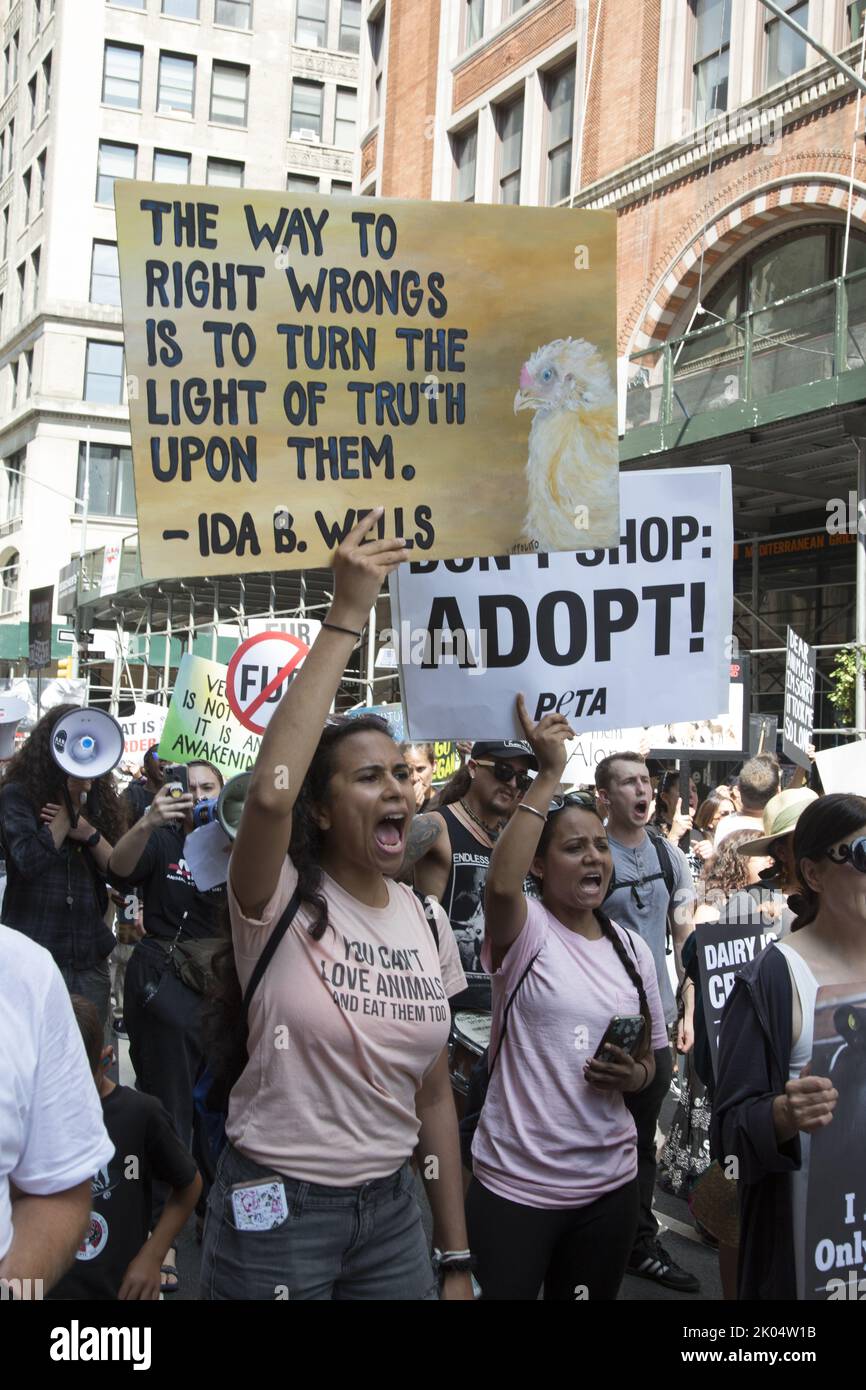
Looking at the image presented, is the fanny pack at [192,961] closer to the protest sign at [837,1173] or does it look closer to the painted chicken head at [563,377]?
the painted chicken head at [563,377]

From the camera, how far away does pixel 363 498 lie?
326 cm

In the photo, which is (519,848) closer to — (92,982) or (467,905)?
(467,905)

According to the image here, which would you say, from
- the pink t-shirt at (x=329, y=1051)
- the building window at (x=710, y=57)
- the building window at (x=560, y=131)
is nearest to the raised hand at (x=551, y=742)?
the pink t-shirt at (x=329, y=1051)

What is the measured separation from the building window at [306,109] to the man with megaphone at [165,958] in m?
48.9

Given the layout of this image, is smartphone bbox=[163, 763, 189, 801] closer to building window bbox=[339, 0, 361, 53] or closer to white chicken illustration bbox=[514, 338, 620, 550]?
white chicken illustration bbox=[514, 338, 620, 550]

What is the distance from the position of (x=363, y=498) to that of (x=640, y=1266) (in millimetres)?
3409

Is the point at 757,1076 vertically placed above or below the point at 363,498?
below

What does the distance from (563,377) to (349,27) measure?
52905 mm

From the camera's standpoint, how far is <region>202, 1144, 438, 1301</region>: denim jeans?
251 cm

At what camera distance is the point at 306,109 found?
49.7 metres

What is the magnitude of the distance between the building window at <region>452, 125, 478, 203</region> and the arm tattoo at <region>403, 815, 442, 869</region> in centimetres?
2206

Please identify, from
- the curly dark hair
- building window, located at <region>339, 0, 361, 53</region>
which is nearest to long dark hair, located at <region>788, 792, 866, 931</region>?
the curly dark hair

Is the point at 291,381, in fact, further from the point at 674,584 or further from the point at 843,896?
the point at 843,896
